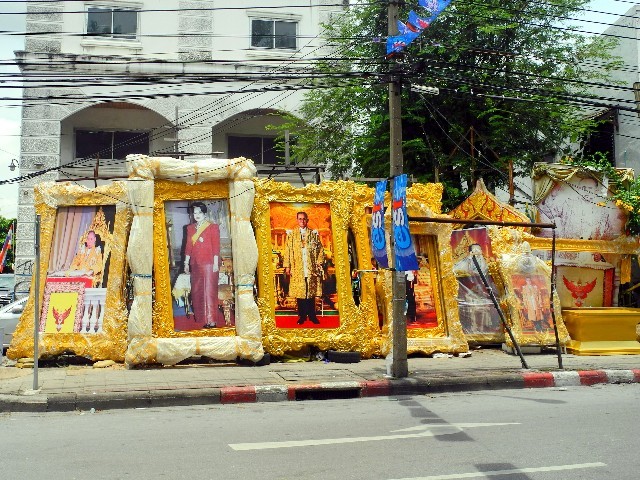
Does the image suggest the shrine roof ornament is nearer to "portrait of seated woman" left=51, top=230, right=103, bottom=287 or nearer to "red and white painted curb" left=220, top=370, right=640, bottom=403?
"red and white painted curb" left=220, top=370, right=640, bottom=403

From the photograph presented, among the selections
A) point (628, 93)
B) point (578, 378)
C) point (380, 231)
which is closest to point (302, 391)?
point (380, 231)

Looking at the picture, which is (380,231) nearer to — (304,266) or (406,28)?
(304,266)

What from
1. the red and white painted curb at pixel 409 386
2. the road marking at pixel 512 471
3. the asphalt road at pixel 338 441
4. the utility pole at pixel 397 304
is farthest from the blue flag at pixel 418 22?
the road marking at pixel 512 471

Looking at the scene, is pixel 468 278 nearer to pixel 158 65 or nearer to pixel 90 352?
pixel 90 352

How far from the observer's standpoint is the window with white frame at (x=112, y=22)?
21328 mm

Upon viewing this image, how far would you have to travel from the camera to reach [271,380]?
11188mm

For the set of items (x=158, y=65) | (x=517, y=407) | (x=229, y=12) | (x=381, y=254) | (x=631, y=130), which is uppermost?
(x=229, y=12)

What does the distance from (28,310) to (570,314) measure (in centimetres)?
1130

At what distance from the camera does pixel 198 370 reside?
39.7ft

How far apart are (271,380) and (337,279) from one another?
10.3 ft

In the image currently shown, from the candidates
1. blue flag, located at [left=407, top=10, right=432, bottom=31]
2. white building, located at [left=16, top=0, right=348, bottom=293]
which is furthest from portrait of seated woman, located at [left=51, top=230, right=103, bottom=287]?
white building, located at [left=16, top=0, right=348, bottom=293]

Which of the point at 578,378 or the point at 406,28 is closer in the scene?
the point at 406,28

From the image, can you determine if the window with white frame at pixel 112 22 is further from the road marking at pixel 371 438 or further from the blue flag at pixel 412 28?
the road marking at pixel 371 438

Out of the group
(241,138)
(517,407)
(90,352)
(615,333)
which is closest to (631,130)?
(615,333)
